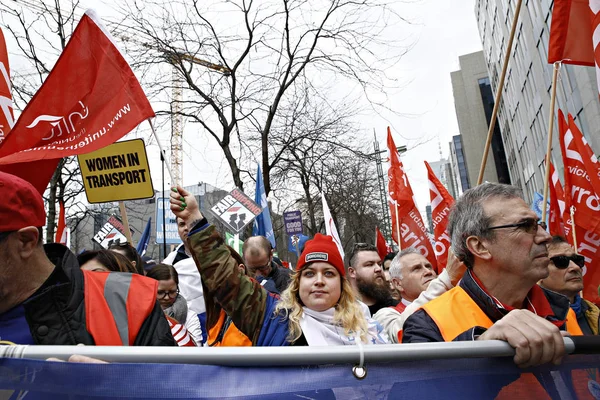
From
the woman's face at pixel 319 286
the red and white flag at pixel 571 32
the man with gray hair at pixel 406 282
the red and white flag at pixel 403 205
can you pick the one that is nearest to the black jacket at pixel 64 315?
the woman's face at pixel 319 286

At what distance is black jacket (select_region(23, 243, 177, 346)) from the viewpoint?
66.9 inches

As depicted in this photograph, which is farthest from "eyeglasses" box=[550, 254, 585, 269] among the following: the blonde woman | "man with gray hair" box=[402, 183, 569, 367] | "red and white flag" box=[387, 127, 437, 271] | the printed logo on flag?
the printed logo on flag

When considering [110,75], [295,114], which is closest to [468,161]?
[295,114]

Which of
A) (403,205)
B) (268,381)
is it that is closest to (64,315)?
(268,381)

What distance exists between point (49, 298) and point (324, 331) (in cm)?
161

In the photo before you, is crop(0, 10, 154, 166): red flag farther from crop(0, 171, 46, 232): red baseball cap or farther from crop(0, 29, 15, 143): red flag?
crop(0, 171, 46, 232): red baseball cap

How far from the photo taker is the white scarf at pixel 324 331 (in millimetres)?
2828

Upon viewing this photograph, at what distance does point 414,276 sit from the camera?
4285mm

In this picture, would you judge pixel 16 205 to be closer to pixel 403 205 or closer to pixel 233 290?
pixel 233 290

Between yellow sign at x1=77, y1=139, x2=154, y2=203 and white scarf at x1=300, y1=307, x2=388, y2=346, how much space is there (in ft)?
7.06

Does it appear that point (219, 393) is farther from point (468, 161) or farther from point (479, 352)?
point (468, 161)

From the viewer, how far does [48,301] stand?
5.70ft

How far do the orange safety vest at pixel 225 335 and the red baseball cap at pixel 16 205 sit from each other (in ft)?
4.69

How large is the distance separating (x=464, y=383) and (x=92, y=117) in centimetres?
309
